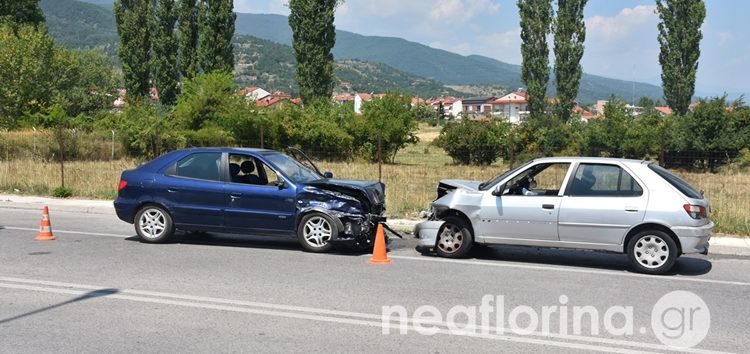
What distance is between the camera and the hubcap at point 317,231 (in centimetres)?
1043

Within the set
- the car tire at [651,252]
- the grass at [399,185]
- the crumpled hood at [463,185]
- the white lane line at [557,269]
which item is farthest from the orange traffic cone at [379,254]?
the grass at [399,185]

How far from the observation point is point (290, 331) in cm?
624

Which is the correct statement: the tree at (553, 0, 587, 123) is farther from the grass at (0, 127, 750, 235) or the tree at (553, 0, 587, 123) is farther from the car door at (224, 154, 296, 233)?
the car door at (224, 154, 296, 233)

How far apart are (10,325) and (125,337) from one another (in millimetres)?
1210

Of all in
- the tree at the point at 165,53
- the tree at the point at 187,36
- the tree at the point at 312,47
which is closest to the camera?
the tree at the point at 312,47

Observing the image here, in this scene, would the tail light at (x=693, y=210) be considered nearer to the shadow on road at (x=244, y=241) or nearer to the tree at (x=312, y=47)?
the shadow on road at (x=244, y=241)

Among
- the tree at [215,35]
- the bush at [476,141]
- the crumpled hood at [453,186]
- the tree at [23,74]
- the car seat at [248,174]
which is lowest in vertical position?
the crumpled hood at [453,186]

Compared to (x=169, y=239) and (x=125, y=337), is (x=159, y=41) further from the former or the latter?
(x=125, y=337)

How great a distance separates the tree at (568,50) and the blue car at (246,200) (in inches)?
1760

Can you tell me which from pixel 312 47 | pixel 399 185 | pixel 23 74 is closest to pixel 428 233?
pixel 399 185

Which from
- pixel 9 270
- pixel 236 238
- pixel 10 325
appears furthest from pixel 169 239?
pixel 10 325

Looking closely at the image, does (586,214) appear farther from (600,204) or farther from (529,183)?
(529,183)

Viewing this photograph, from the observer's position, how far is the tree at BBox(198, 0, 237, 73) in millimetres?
45750

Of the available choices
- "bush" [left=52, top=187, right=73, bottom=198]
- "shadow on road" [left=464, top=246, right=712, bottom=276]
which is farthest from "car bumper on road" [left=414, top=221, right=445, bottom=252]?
"bush" [left=52, top=187, right=73, bottom=198]
